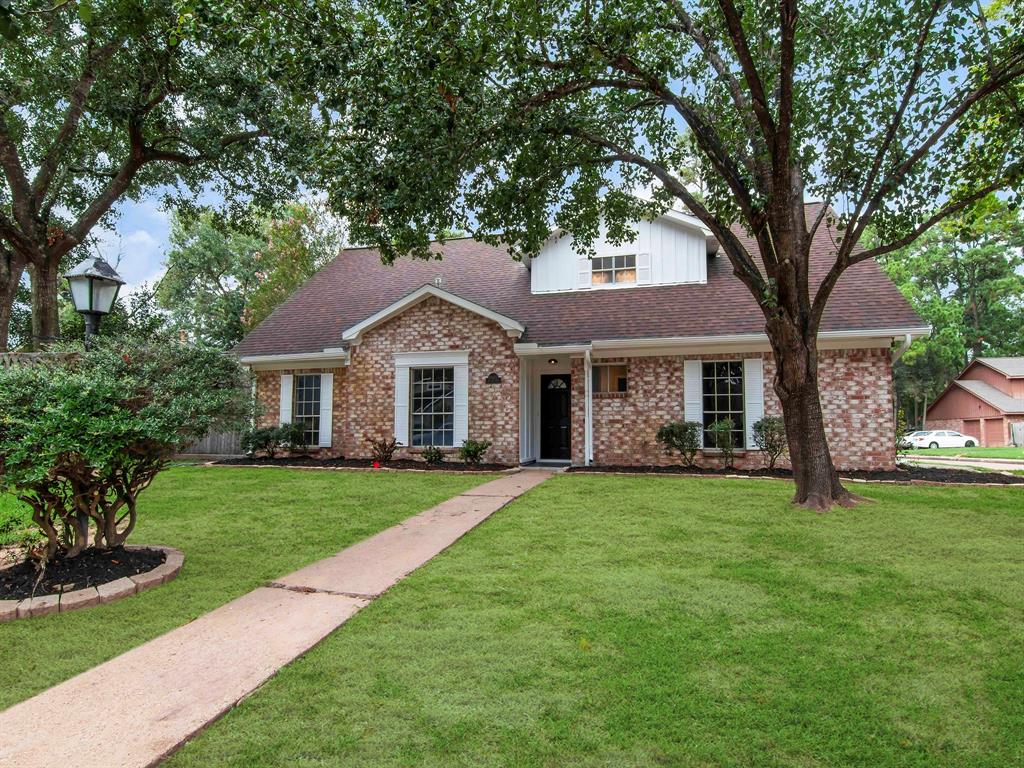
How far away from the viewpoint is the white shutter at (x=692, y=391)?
38.8 feet

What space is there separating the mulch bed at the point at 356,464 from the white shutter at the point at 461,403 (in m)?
0.76

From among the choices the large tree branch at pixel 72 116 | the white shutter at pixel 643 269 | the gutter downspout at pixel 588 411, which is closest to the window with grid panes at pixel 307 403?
the large tree branch at pixel 72 116

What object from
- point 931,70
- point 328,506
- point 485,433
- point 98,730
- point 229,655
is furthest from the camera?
point 485,433

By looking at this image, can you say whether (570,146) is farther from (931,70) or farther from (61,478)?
(61,478)

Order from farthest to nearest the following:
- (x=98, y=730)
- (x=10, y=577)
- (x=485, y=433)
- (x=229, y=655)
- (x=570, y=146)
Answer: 1. (x=485, y=433)
2. (x=570, y=146)
3. (x=10, y=577)
4. (x=229, y=655)
5. (x=98, y=730)

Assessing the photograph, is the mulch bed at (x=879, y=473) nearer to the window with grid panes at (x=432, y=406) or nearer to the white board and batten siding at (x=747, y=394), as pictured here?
the white board and batten siding at (x=747, y=394)

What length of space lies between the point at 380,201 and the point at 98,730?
6.29m

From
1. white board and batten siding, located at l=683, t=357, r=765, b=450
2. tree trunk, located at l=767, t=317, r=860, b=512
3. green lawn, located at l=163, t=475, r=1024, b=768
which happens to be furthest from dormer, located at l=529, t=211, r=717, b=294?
green lawn, located at l=163, t=475, r=1024, b=768

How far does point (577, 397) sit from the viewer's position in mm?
12484

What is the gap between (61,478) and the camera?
4.61 meters

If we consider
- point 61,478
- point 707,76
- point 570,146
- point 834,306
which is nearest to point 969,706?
point 61,478

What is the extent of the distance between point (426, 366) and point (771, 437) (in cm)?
736

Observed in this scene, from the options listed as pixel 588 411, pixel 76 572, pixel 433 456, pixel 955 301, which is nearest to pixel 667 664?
pixel 76 572

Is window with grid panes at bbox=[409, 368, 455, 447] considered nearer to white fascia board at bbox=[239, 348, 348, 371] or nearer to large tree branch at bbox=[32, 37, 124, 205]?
white fascia board at bbox=[239, 348, 348, 371]
